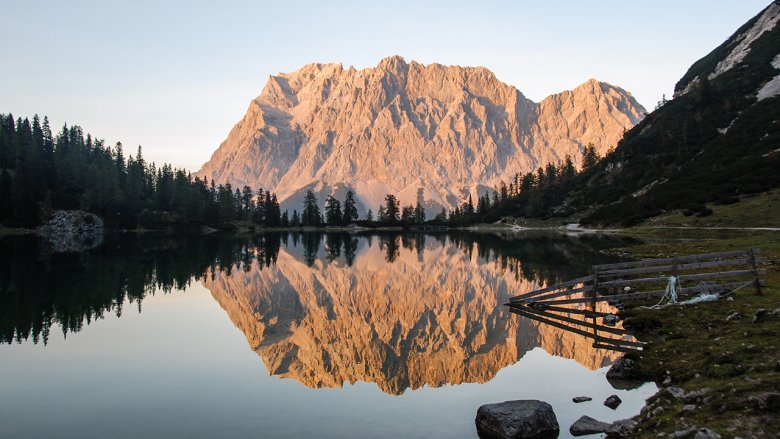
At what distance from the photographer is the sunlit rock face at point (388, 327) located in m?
22.3

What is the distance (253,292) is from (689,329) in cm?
3504

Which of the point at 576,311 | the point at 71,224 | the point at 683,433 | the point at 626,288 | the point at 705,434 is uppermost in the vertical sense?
the point at 71,224

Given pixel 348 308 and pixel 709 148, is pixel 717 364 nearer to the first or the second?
pixel 348 308

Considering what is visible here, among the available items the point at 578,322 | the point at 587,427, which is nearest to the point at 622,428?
the point at 587,427

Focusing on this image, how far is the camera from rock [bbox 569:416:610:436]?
14.0 m

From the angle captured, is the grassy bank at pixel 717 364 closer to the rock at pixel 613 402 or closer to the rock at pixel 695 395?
the rock at pixel 695 395

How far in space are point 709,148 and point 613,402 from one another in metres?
138

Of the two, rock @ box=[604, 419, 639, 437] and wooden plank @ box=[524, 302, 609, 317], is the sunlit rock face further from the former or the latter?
rock @ box=[604, 419, 639, 437]

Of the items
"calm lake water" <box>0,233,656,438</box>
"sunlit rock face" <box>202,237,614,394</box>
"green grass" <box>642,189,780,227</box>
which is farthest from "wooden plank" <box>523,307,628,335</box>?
"green grass" <box>642,189,780,227</box>

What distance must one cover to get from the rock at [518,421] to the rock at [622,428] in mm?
1447

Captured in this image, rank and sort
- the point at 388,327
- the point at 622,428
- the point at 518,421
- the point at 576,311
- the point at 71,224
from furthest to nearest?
the point at 71,224
the point at 576,311
the point at 388,327
the point at 518,421
the point at 622,428

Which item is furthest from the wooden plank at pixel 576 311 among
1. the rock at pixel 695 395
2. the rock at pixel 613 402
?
the rock at pixel 695 395

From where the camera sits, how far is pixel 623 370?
18.7m

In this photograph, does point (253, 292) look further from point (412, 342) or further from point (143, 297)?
point (412, 342)
